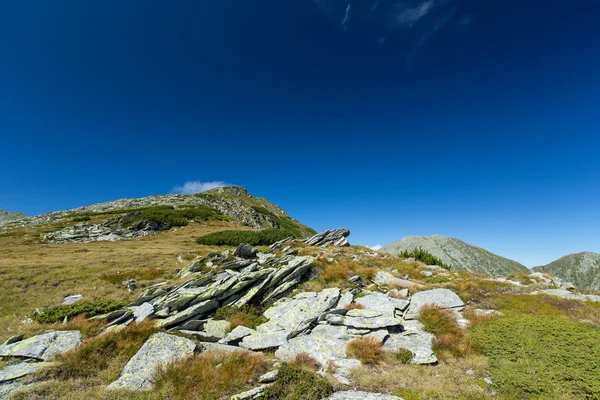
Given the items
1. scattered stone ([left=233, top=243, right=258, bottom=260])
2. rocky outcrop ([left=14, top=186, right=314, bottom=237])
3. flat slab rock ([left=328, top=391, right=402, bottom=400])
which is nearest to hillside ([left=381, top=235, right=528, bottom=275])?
scattered stone ([left=233, top=243, right=258, bottom=260])

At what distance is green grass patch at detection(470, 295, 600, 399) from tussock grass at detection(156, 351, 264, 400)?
305 inches

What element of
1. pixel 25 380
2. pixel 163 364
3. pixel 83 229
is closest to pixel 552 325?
pixel 163 364

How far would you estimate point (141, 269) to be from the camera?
24266mm

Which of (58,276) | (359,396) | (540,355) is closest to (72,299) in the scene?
(58,276)

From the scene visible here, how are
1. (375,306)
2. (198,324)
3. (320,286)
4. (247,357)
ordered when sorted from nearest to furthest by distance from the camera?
1. (247,357)
2. (198,324)
3. (375,306)
4. (320,286)

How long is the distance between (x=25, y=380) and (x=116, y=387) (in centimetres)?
281

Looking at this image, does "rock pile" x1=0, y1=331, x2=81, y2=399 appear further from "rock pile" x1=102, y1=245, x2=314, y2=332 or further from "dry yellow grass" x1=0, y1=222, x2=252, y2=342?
"dry yellow grass" x1=0, y1=222, x2=252, y2=342

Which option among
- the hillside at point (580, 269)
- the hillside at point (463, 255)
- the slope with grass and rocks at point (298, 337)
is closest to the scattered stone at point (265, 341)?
Answer: the slope with grass and rocks at point (298, 337)

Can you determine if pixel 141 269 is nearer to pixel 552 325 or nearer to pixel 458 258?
pixel 552 325

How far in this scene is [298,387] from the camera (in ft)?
23.8

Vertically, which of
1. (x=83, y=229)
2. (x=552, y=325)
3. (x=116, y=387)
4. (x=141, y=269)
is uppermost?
(x=83, y=229)

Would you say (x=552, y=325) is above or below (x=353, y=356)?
above

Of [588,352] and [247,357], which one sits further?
[247,357]

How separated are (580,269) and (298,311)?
6838 cm
